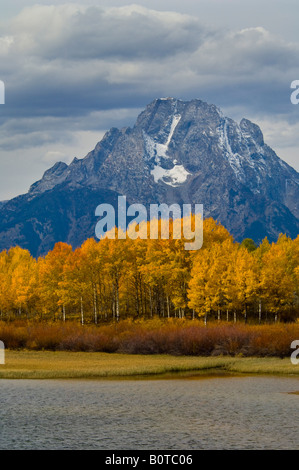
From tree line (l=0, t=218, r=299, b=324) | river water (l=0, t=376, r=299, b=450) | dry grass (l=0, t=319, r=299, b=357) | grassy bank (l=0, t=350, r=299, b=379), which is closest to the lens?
river water (l=0, t=376, r=299, b=450)

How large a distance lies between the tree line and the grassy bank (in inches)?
958

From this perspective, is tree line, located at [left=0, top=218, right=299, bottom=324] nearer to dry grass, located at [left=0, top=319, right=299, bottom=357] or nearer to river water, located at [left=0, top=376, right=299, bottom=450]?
dry grass, located at [left=0, top=319, right=299, bottom=357]

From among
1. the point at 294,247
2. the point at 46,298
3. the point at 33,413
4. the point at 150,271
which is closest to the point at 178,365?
the point at 33,413

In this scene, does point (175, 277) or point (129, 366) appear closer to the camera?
point (129, 366)

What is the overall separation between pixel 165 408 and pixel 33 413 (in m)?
5.93

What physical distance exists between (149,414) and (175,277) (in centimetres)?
5428

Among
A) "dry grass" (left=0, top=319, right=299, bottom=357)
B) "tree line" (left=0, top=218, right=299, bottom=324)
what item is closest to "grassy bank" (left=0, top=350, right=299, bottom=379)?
"dry grass" (left=0, top=319, right=299, bottom=357)

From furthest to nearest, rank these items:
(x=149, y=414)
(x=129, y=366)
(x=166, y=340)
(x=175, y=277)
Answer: (x=175, y=277) < (x=166, y=340) < (x=129, y=366) < (x=149, y=414)

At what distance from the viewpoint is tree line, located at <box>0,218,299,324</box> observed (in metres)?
77.6

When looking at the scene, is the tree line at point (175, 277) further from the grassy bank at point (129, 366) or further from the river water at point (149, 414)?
the river water at point (149, 414)

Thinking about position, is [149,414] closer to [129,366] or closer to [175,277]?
[129,366]

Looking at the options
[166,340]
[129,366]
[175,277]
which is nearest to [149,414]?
[129,366]

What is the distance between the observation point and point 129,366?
149ft

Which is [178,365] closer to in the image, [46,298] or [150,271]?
[150,271]
